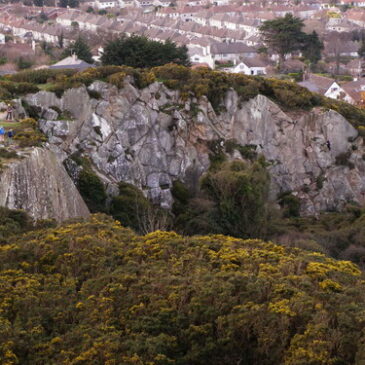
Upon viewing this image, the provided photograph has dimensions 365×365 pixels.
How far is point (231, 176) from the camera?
24.0 meters

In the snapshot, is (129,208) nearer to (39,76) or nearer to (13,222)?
(39,76)

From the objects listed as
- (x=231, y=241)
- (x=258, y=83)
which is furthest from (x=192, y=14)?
(x=231, y=241)

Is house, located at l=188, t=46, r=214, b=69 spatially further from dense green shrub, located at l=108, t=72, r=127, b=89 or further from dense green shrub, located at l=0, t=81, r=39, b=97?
dense green shrub, located at l=0, t=81, r=39, b=97

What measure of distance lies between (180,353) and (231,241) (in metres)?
5.33

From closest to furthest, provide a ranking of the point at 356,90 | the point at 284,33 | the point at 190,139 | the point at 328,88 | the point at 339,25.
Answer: the point at 190,139 < the point at 328,88 < the point at 356,90 < the point at 284,33 < the point at 339,25

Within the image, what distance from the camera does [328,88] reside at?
5250cm

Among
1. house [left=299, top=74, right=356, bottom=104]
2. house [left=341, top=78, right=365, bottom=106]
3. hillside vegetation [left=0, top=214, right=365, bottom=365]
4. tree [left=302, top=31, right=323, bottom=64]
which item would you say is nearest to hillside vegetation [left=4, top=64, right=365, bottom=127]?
hillside vegetation [left=0, top=214, right=365, bottom=365]

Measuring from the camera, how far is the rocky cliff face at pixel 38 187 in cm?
1808

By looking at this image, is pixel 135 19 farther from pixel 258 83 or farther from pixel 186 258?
pixel 186 258

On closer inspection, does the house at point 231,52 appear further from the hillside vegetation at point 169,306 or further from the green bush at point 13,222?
the hillside vegetation at point 169,306

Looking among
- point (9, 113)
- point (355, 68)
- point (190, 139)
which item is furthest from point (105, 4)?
point (9, 113)

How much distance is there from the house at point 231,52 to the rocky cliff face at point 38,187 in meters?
49.1

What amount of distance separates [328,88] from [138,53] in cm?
1969

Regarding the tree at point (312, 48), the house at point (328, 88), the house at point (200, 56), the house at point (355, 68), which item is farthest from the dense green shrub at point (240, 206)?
the house at point (355, 68)
